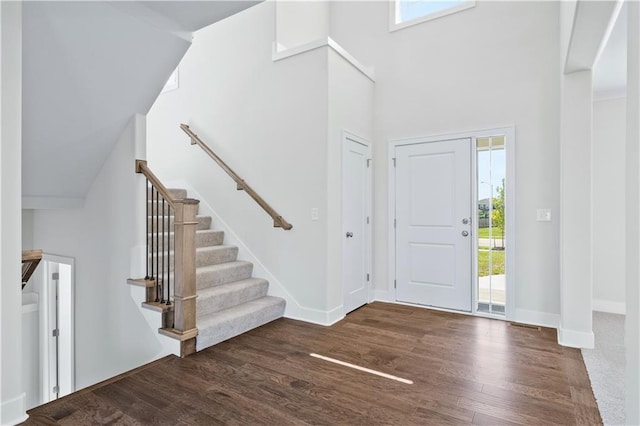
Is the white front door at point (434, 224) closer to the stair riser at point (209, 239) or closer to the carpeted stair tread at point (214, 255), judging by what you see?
the carpeted stair tread at point (214, 255)

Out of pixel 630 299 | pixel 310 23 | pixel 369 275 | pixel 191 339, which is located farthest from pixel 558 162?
pixel 191 339

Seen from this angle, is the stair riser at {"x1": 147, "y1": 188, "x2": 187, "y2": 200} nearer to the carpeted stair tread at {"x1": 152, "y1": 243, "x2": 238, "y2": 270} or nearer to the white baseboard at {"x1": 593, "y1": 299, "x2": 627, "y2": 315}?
the carpeted stair tread at {"x1": 152, "y1": 243, "x2": 238, "y2": 270}

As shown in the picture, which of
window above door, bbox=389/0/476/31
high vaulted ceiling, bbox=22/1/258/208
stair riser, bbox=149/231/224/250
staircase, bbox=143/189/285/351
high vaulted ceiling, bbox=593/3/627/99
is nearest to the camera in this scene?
high vaulted ceiling, bbox=22/1/258/208

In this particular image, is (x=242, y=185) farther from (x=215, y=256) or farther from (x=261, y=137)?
(x=215, y=256)

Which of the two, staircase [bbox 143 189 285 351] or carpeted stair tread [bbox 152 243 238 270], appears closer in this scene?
staircase [bbox 143 189 285 351]

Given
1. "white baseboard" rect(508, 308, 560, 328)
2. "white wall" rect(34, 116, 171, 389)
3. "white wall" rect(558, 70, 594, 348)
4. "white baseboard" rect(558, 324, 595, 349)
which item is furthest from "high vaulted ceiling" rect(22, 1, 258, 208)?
"white baseboard" rect(508, 308, 560, 328)

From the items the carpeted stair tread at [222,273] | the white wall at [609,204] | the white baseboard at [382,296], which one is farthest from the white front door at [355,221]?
the white wall at [609,204]

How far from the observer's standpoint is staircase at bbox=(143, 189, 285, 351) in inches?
125

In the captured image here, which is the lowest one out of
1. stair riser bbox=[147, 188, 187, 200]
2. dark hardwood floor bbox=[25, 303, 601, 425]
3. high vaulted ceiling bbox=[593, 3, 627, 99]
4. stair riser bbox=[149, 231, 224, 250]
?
dark hardwood floor bbox=[25, 303, 601, 425]

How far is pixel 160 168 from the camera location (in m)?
5.37

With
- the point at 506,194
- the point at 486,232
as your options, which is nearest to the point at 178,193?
the point at 486,232

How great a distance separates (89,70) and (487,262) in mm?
4132

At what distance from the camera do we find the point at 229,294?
3.59 meters

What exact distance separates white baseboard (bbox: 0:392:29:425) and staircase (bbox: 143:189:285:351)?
1.13 meters
